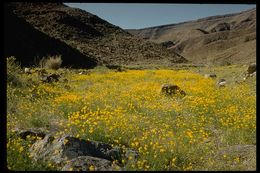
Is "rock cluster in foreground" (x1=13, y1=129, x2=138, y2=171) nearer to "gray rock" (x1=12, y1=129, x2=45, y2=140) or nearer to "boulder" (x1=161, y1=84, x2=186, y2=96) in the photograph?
"gray rock" (x1=12, y1=129, x2=45, y2=140)

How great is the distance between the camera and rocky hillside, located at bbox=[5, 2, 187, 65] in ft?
159

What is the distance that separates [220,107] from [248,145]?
362cm

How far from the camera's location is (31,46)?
35.2m

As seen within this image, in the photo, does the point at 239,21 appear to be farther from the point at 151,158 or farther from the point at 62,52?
the point at 151,158

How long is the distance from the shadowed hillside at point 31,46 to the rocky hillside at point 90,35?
5.84 meters

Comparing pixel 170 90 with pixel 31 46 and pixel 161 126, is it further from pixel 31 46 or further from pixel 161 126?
pixel 31 46

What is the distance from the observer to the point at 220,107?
990cm

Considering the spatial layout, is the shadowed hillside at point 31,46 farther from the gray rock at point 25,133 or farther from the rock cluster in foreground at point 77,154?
the rock cluster in foreground at point 77,154

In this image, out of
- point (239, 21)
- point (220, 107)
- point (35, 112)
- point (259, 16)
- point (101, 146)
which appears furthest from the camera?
point (239, 21)

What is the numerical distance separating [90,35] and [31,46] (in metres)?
20.5

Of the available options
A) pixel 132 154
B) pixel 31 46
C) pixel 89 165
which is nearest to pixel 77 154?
pixel 89 165

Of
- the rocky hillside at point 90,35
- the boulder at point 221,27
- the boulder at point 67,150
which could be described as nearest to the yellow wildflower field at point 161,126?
the boulder at point 67,150

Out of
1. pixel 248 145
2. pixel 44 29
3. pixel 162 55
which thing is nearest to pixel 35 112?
pixel 248 145

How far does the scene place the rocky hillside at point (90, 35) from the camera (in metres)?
48.4
